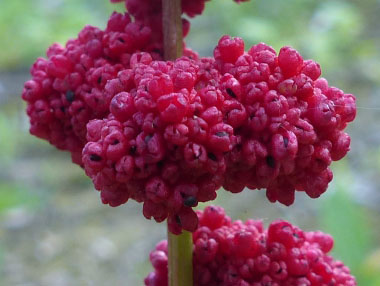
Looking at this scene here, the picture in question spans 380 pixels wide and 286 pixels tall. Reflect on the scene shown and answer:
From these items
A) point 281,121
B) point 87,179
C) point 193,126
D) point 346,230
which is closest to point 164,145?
point 193,126

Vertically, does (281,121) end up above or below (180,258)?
above

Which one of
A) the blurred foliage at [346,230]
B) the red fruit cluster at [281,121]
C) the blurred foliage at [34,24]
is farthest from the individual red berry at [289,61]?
the blurred foliage at [34,24]

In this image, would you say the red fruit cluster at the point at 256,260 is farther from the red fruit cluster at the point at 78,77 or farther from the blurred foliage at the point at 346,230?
the blurred foliage at the point at 346,230

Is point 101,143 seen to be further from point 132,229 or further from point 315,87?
point 132,229

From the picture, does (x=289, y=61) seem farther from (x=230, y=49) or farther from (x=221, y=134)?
(x=221, y=134)

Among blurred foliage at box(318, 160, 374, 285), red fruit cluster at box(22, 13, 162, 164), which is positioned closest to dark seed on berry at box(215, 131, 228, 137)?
red fruit cluster at box(22, 13, 162, 164)

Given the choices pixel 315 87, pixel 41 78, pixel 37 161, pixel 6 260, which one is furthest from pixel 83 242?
pixel 315 87

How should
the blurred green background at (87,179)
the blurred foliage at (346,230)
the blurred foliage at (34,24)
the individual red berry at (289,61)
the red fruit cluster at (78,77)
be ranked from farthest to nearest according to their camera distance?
the blurred foliage at (34,24)
the blurred green background at (87,179)
the blurred foliage at (346,230)
the red fruit cluster at (78,77)
the individual red berry at (289,61)

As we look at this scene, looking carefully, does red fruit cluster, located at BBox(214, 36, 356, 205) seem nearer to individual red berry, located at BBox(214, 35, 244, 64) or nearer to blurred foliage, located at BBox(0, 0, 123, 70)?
individual red berry, located at BBox(214, 35, 244, 64)
